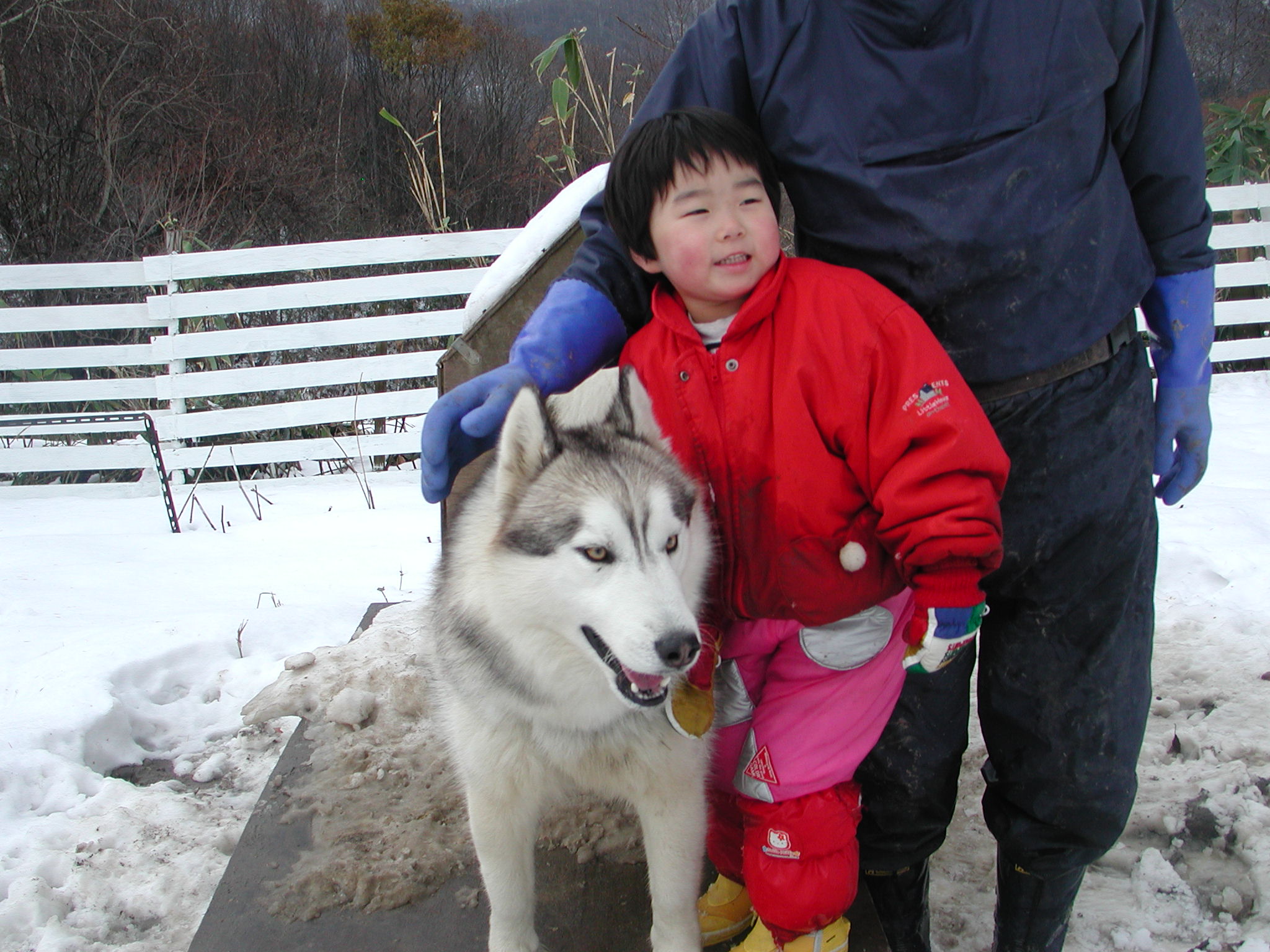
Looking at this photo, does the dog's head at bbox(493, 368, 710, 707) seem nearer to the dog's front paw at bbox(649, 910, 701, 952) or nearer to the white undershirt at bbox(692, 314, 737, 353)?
the white undershirt at bbox(692, 314, 737, 353)

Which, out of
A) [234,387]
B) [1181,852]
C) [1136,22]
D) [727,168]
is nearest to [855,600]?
[727,168]

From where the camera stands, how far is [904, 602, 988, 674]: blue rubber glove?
1.48 meters

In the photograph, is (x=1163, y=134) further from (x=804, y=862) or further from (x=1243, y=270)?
(x=1243, y=270)

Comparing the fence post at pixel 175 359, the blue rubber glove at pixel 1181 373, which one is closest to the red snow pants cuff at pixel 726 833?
the blue rubber glove at pixel 1181 373

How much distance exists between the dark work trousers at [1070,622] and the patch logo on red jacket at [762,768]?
370 millimetres

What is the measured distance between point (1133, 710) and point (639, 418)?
118cm

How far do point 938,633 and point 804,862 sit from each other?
0.62m

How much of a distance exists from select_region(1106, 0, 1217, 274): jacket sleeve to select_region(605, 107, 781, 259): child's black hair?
2.24 ft

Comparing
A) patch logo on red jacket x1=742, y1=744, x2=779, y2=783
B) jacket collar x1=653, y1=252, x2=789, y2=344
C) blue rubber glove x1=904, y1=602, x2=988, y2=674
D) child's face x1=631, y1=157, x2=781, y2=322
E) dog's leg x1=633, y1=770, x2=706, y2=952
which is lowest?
dog's leg x1=633, y1=770, x2=706, y2=952

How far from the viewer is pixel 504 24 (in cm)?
1655

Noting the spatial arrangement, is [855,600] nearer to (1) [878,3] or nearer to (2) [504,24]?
(1) [878,3]

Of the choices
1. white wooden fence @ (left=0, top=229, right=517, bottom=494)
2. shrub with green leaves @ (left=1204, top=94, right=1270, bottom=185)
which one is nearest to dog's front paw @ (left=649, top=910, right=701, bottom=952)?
white wooden fence @ (left=0, top=229, right=517, bottom=494)

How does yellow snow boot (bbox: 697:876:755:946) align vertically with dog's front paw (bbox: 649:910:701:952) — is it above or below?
below

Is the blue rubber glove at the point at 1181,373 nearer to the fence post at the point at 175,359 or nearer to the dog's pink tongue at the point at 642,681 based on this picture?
the dog's pink tongue at the point at 642,681
